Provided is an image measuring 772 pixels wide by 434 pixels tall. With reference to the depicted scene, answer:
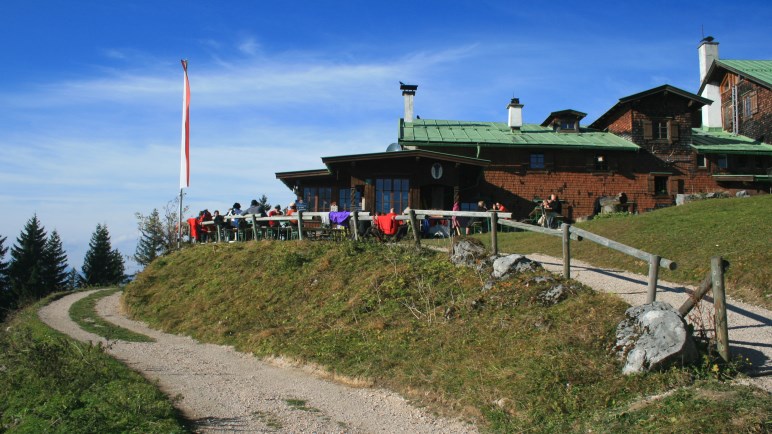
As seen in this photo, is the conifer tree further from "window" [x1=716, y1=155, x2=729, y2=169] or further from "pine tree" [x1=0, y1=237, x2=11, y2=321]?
"window" [x1=716, y1=155, x2=729, y2=169]

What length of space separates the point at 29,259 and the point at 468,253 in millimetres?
55019

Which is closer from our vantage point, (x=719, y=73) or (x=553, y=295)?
(x=553, y=295)

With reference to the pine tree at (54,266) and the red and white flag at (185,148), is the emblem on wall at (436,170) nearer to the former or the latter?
the red and white flag at (185,148)

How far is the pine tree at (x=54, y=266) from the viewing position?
185ft

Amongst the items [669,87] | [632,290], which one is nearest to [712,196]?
[669,87]

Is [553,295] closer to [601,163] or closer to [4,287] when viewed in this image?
[601,163]

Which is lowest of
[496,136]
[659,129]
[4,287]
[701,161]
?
[4,287]

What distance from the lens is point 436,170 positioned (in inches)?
1070

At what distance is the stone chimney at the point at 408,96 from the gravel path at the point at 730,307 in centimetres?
2133

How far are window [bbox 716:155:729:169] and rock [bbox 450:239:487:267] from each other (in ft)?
87.1

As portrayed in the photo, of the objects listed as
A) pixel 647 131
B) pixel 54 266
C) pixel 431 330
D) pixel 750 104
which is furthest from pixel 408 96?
pixel 54 266

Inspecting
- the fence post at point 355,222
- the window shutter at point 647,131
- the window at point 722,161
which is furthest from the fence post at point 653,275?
the window at point 722,161

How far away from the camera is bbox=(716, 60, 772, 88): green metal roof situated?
36.3 meters

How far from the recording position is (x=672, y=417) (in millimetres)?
6566
